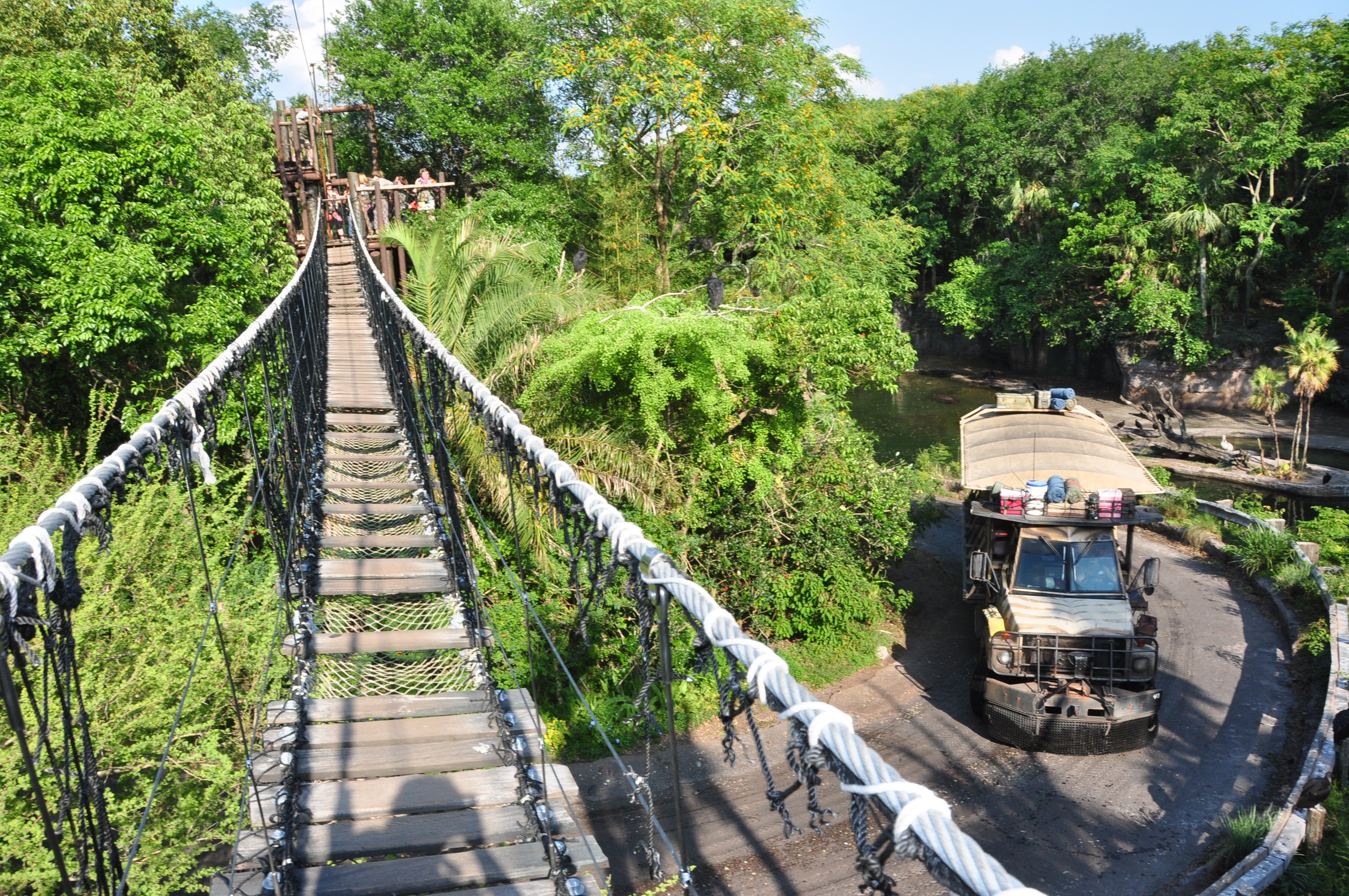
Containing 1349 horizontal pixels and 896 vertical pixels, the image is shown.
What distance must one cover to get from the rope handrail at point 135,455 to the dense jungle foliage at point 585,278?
4.05ft

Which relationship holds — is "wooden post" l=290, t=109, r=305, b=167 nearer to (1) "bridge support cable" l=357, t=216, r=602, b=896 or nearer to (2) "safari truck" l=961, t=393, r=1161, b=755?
(1) "bridge support cable" l=357, t=216, r=602, b=896

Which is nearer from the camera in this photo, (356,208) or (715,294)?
(715,294)

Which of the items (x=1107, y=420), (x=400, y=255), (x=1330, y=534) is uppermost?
(x=400, y=255)

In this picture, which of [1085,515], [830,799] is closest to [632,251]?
[1085,515]

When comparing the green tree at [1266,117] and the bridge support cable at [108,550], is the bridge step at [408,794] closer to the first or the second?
the bridge support cable at [108,550]

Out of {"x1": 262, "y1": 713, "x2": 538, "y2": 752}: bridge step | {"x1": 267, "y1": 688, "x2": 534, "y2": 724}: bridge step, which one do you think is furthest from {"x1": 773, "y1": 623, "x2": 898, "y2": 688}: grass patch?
{"x1": 262, "y1": 713, "x2": 538, "y2": 752}: bridge step

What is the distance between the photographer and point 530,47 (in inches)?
884

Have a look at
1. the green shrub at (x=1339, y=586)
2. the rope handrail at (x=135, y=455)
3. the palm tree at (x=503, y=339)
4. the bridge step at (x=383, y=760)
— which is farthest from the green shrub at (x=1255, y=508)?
the rope handrail at (x=135, y=455)

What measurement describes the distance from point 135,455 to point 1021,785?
9671 mm

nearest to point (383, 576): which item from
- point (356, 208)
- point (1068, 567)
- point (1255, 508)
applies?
point (1068, 567)

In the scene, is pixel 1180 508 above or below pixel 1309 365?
below

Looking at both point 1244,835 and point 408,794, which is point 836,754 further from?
point 1244,835

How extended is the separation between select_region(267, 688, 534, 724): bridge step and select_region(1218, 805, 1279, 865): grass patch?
7420mm

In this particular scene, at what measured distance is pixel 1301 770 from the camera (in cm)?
936
